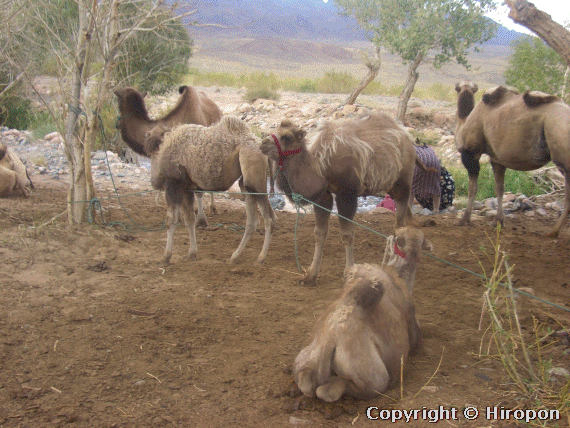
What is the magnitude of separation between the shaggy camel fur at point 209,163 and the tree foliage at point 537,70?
13339 millimetres

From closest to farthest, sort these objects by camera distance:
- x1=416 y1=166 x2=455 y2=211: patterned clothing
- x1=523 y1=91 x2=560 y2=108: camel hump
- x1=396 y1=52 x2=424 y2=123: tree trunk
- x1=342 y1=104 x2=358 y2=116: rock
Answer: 1. x1=523 y1=91 x2=560 y2=108: camel hump
2. x1=416 y1=166 x2=455 y2=211: patterned clothing
3. x1=396 y1=52 x2=424 y2=123: tree trunk
4. x1=342 y1=104 x2=358 y2=116: rock

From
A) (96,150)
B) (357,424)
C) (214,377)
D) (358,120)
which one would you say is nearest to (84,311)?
(214,377)

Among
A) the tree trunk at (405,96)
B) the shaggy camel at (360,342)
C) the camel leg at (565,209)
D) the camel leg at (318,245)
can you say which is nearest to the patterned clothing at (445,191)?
the camel leg at (565,209)

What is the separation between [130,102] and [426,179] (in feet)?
16.4

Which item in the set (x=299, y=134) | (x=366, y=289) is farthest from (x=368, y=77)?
(x=366, y=289)

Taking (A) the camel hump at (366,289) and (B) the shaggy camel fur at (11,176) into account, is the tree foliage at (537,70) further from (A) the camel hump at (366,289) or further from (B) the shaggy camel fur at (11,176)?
(A) the camel hump at (366,289)

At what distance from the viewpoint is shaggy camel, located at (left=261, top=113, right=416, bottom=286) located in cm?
529

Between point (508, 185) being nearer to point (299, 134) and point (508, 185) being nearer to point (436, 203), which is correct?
point (436, 203)

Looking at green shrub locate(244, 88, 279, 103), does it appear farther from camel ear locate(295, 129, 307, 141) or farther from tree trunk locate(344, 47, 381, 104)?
camel ear locate(295, 129, 307, 141)

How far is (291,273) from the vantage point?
6168 mm

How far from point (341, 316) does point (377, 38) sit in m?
21.6

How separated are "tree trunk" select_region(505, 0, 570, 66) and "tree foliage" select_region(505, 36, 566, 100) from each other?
12529 millimetres

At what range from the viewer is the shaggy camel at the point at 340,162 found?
5293 mm

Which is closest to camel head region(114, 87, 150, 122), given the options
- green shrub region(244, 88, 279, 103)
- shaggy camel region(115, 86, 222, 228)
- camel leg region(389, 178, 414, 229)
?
shaggy camel region(115, 86, 222, 228)
